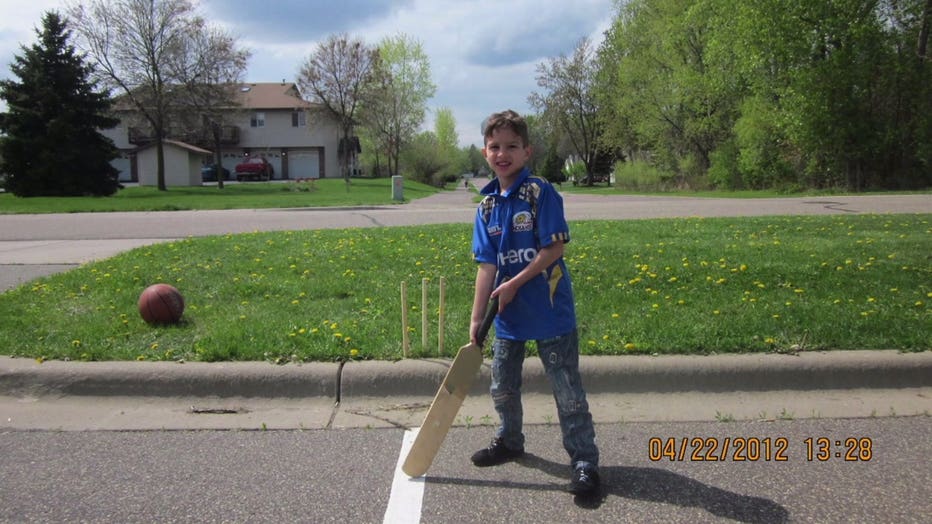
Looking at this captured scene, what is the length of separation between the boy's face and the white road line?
1.63 metres

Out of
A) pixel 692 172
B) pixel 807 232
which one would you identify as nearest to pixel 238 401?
pixel 807 232

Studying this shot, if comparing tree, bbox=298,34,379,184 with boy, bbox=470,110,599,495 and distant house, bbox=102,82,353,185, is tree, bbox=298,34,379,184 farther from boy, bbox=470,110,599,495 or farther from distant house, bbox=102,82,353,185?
boy, bbox=470,110,599,495

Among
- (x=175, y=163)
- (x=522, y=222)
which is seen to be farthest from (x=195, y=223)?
(x=175, y=163)

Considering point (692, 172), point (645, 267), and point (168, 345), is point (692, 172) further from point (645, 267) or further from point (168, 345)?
point (168, 345)

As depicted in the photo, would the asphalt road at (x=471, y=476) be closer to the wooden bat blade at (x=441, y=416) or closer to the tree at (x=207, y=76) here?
the wooden bat blade at (x=441, y=416)

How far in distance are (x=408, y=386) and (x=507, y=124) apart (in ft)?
6.88

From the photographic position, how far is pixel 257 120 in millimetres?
62719

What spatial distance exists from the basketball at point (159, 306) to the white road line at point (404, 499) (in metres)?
3.02

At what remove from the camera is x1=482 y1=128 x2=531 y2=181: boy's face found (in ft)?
10.8

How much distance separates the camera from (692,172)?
40.2 meters

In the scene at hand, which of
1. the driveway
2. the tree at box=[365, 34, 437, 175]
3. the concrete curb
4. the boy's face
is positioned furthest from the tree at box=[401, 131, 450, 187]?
the boy's face

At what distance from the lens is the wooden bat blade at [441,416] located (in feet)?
11.3
